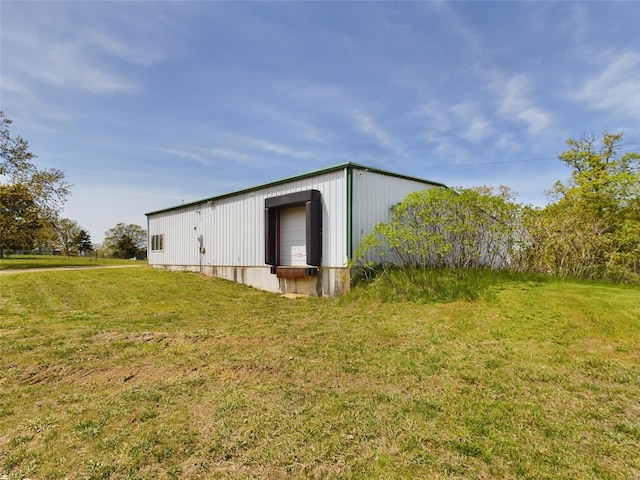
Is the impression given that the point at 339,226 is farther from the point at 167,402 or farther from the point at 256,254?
the point at 167,402

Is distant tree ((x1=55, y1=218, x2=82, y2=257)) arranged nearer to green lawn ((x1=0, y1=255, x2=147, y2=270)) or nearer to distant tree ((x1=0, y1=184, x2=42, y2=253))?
green lawn ((x1=0, y1=255, x2=147, y2=270))

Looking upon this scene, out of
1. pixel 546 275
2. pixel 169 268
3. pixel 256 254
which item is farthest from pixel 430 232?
pixel 169 268

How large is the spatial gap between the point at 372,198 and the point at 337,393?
6599 millimetres

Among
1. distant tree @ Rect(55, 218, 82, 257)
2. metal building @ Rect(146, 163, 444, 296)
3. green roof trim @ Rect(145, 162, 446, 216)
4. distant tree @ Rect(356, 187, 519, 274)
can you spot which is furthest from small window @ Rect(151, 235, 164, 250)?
distant tree @ Rect(55, 218, 82, 257)

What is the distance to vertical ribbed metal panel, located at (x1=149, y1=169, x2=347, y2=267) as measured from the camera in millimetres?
8766

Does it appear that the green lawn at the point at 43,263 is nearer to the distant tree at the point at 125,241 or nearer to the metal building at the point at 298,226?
the metal building at the point at 298,226

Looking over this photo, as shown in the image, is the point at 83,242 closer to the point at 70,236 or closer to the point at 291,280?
the point at 70,236

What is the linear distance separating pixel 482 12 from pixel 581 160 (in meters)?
13.1

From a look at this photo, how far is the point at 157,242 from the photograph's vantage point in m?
17.2

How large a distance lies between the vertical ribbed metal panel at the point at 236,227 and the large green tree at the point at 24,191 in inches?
343

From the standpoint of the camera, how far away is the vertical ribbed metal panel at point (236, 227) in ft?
28.8

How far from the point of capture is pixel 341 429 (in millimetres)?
2492

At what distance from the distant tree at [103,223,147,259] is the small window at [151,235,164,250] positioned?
25528mm

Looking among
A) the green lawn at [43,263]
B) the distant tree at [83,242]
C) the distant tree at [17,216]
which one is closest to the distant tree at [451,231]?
the green lawn at [43,263]
